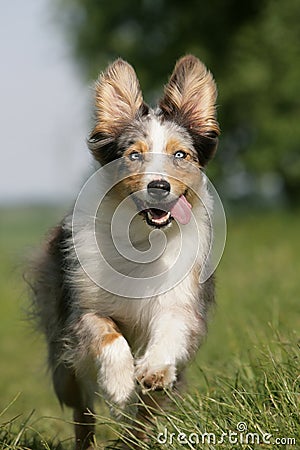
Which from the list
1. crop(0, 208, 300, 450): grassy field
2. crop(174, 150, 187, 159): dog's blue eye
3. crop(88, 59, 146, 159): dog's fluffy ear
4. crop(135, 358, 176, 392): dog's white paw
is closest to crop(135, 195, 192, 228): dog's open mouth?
crop(174, 150, 187, 159): dog's blue eye

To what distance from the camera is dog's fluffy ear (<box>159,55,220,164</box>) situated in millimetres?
5695

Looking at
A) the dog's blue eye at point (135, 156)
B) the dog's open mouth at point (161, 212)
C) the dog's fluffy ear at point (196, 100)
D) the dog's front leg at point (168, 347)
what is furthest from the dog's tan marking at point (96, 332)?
the dog's fluffy ear at point (196, 100)

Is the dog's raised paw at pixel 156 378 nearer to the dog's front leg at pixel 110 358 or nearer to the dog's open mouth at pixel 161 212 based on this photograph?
the dog's front leg at pixel 110 358

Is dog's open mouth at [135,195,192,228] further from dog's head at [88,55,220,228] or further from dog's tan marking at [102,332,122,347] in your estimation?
dog's tan marking at [102,332,122,347]

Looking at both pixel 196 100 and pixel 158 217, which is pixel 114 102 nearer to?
pixel 196 100

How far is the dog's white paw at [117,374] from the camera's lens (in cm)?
492

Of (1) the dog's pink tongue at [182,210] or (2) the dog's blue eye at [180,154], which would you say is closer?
(1) the dog's pink tongue at [182,210]

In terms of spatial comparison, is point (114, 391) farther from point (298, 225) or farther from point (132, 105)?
point (298, 225)

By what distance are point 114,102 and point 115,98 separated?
0.04 metres

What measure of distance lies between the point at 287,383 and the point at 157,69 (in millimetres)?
22692

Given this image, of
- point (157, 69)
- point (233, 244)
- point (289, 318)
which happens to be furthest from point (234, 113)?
point (289, 318)

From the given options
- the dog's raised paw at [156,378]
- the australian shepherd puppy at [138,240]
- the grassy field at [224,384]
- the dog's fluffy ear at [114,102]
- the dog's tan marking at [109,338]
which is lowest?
the grassy field at [224,384]

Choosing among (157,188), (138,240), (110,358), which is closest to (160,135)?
(157,188)

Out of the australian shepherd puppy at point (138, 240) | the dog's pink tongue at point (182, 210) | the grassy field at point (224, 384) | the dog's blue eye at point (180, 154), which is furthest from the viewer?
the dog's blue eye at point (180, 154)
